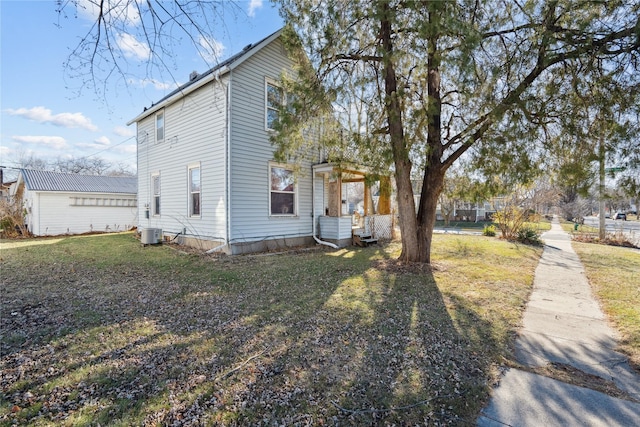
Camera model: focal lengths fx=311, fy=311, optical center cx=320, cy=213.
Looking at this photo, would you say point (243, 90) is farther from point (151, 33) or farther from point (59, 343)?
point (59, 343)

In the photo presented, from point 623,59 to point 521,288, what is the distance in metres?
4.20

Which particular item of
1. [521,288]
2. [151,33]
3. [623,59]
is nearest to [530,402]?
[521,288]

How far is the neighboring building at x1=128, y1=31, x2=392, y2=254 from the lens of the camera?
9180 millimetres

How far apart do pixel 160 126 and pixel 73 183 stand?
9.59m

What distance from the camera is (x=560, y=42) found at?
204 inches

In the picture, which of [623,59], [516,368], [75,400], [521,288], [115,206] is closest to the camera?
[75,400]

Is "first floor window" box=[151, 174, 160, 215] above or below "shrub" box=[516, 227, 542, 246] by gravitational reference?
above

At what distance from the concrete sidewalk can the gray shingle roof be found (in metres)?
20.4

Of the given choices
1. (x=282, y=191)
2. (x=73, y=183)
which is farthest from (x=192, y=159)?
(x=73, y=183)

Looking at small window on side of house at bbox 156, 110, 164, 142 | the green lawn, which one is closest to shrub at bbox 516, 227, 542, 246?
the green lawn

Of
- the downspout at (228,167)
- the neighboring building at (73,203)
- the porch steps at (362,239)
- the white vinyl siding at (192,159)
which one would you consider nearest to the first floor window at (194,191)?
the white vinyl siding at (192,159)

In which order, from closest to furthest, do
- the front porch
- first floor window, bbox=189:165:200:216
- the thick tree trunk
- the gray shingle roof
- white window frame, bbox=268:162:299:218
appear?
the thick tree trunk
white window frame, bbox=268:162:299:218
first floor window, bbox=189:165:200:216
the front porch
the gray shingle roof

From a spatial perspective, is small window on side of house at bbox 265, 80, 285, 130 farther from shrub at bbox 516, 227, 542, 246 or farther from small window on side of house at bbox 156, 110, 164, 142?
shrub at bbox 516, 227, 542, 246

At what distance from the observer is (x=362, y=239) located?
11867mm
